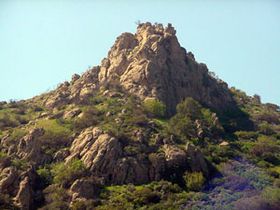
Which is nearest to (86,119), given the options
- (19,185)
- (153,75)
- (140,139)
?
(140,139)

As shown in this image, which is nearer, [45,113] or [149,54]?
[45,113]

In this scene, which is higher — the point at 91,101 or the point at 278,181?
the point at 91,101

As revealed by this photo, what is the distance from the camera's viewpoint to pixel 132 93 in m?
95.8

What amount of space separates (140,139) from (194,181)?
11293 mm

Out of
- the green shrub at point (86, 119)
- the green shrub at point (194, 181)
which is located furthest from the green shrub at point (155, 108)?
the green shrub at point (194, 181)

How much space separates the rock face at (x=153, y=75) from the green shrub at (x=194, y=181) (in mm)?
25416

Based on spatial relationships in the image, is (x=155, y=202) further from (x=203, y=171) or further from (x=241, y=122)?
(x=241, y=122)

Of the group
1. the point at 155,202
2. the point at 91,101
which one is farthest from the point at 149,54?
the point at 155,202

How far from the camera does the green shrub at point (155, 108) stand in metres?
87.8

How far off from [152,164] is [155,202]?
6.89 metres

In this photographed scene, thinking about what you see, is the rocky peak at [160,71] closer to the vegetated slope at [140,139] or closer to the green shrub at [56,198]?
the vegetated slope at [140,139]

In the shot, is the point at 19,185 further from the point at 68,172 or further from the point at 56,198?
the point at 68,172

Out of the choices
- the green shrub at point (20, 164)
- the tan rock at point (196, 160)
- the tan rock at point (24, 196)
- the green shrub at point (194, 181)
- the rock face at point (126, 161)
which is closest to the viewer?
the tan rock at point (24, 196)

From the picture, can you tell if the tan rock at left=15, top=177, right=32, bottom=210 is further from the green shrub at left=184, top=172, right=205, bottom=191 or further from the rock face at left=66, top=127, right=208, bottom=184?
the green shrub at left=184, top=172, right=205, bottom=191
